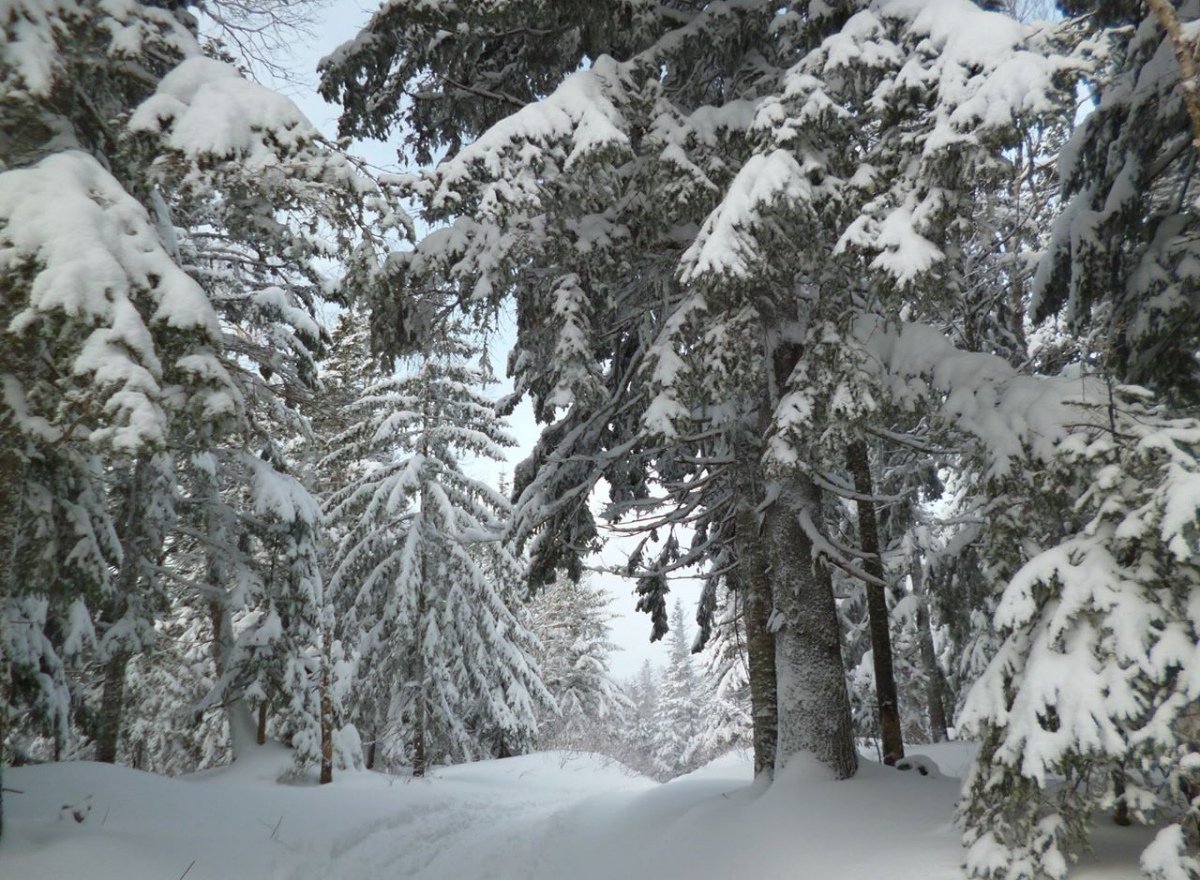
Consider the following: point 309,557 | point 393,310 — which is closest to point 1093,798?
point 393,310

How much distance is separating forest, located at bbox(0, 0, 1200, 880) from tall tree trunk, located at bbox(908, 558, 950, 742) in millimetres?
2204

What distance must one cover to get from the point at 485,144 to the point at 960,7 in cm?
397

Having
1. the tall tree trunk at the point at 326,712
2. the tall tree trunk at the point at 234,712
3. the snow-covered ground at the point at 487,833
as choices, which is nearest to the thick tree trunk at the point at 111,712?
the tall tree trunk at the point at 234,712

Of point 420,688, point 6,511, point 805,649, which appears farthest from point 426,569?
point 6,511

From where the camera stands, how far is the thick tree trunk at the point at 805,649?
274 inches

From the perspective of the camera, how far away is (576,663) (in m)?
30.8

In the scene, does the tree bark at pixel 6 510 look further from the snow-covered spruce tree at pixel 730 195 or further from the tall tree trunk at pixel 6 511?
the snow-covered spruce tree at pixel 730 195

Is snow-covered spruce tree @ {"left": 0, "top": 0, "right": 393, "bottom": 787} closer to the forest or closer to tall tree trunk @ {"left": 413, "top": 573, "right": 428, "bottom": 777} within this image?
the forest

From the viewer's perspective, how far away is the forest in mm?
4188

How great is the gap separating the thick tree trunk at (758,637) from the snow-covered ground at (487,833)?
0.65 m

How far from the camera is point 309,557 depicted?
1145cm

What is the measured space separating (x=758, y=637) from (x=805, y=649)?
5.64ft

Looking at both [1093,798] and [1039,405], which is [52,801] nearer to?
[1093,798]

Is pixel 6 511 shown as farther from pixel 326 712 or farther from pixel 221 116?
pixel 326 712
